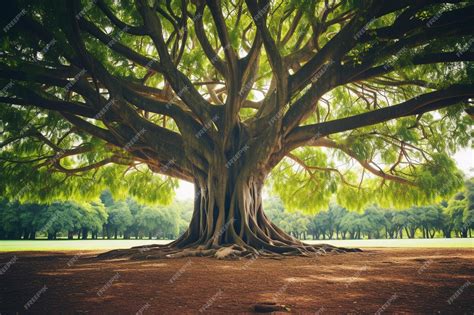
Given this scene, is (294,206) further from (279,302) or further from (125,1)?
(279,302)

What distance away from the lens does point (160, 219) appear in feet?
187

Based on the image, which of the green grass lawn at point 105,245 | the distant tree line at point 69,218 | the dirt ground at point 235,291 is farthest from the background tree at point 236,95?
the distant tree line at point 69,218

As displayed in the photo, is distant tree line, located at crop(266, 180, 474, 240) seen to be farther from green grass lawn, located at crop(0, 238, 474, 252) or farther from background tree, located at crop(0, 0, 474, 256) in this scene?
background tree, located at crop(0, 0, 474, 256)

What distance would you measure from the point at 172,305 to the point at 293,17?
9011 millimetres

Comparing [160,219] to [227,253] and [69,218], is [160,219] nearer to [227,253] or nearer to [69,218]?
[69,218]

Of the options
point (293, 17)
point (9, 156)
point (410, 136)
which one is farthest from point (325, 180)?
point (9, 156)

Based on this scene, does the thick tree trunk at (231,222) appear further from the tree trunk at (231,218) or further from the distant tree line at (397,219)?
the distant tree line at (397,219)

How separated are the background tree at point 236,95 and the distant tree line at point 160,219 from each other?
26220 millimetres

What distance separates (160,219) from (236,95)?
169 feet

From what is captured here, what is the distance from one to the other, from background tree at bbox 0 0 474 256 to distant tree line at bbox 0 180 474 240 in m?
26.2

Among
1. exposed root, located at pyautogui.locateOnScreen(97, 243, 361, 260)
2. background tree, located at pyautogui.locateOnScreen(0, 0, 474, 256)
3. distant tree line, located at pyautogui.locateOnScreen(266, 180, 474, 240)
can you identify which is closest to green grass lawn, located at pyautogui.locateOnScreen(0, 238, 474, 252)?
background tree, located at pyautogui.locateOnScreen(0, 0, 474, 256)

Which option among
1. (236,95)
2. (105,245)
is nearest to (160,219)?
(105,245)

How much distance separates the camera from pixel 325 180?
13.6 metres

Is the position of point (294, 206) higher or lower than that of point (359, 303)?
higher
